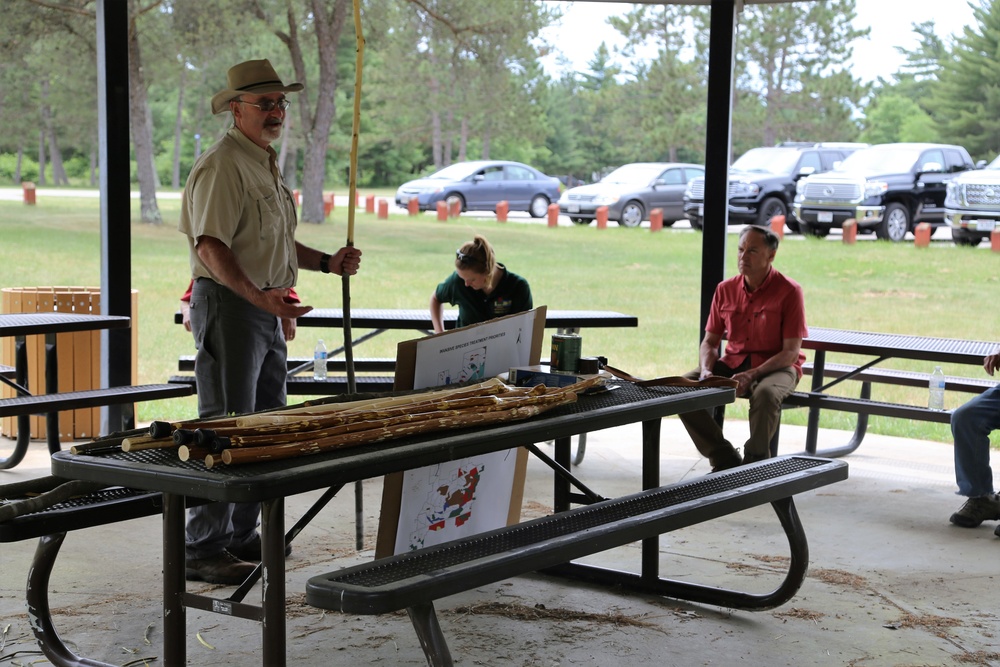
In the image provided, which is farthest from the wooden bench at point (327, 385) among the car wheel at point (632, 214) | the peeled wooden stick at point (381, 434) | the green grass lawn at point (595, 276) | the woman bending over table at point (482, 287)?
the car wheel at point (632, 214)

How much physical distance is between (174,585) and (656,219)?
16.9m

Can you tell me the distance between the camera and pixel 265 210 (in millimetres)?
3854

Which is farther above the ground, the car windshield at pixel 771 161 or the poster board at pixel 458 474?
the car windshield at pixel 771 161

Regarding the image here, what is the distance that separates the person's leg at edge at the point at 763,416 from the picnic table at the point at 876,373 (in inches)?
8.7

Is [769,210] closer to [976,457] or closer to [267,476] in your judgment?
[976,457]

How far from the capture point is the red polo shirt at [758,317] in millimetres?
5383

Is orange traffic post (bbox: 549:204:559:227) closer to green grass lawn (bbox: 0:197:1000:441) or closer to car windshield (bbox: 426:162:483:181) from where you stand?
green grass lawn (bbox: 0:197:1000:441)

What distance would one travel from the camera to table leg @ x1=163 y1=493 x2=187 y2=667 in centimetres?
281

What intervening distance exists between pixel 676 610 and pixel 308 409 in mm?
1431

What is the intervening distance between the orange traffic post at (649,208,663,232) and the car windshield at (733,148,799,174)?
1.41 metres

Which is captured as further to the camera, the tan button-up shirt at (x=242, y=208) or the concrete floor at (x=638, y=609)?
the tan button-up shirt at (x=242, y=208)

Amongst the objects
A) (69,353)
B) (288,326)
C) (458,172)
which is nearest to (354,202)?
(288,326)

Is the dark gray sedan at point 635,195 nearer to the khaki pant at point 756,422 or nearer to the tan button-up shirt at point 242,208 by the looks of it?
the khaki pant at point 756,422

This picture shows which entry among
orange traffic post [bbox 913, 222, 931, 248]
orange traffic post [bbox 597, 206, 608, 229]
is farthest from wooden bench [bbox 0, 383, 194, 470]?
orange traffic post [bbox 597, 206, 608, 229]
